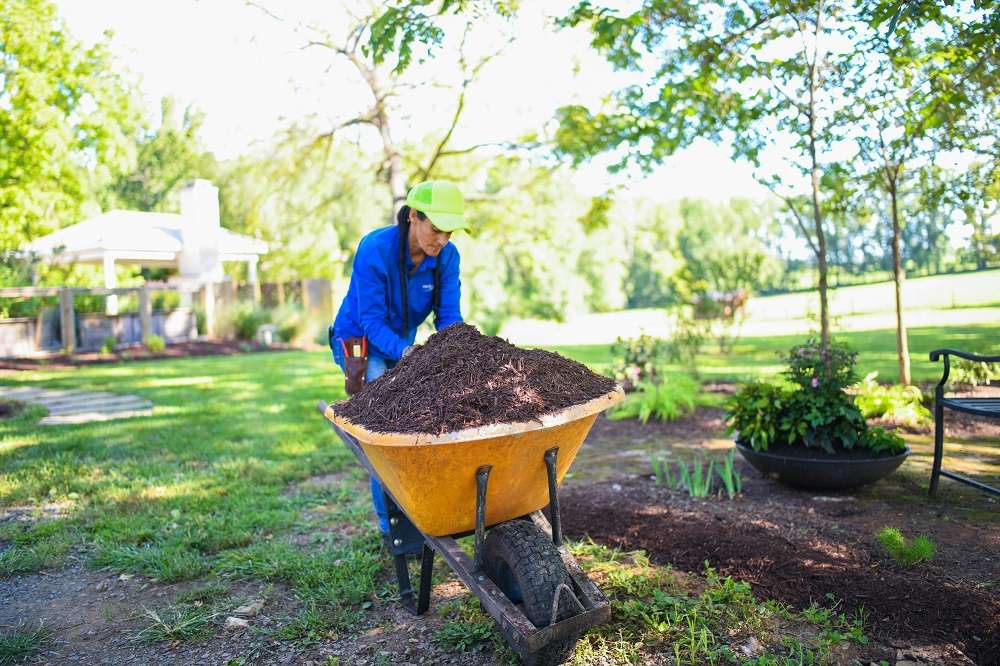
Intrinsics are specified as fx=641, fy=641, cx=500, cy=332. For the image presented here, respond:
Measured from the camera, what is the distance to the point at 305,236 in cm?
2055

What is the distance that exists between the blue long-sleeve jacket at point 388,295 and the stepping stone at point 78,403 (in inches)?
171

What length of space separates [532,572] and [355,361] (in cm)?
136


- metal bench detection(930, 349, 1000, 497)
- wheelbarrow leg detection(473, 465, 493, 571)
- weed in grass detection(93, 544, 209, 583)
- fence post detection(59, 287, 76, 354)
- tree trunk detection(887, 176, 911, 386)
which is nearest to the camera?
wheelbarrow leg detection(473, 465, 493, 571)

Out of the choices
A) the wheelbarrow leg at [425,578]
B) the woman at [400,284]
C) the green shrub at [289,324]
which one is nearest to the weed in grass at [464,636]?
the wheelbarrow leg at [425,578]

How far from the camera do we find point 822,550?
2758 mm

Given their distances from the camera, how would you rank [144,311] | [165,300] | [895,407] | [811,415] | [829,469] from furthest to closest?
1. [165,300]
2. [144,311]
3. [895,407]
4. [811,415]
5. [829,469]

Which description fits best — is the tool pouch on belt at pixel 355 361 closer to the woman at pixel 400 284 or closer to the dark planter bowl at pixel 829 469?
the woman at pixel 400 284

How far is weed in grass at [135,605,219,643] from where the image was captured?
96.6 inches

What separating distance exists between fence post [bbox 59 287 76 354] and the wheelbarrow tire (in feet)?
38.7

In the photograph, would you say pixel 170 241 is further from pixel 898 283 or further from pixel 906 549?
pixel 906 549

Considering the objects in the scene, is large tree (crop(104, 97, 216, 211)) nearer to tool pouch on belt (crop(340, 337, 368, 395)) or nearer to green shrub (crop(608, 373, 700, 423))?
green shrub (crop(608, 373, 700, 423))

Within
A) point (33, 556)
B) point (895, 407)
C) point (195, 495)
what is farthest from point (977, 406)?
point (33, 556)

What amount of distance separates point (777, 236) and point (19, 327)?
39.5m

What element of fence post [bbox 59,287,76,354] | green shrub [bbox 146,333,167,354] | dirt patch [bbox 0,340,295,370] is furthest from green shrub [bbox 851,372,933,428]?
fence post [bbox 59,287,76,354]
